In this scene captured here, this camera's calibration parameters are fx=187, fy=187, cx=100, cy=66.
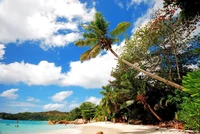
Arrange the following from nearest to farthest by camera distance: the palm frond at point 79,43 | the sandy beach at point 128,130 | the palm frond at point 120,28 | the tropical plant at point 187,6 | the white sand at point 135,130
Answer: the tropical plant at point 187,6, the white sand at point 135,130, the sandy beach at point 128,130, the palm frond at point 120,28, the palm frond at point 79,43

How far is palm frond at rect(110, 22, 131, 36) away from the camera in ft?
49.4

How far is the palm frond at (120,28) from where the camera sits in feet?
49.4

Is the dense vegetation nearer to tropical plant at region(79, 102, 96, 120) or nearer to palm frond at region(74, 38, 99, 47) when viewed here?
palm frond at region(74, 38, 99, 47)

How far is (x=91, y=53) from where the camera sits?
48.3 ft

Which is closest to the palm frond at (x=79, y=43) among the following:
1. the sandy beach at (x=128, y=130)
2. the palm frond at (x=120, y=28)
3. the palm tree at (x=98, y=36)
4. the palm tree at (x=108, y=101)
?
the palm tree at (x=98, y=36)

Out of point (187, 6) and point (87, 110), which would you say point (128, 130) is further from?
point (87, 110)

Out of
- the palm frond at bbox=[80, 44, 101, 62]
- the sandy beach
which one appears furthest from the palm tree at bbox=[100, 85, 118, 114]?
the palm frond at bbox=[80, 44, 101, 62]

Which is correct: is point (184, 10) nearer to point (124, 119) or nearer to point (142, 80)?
point (142, 80)

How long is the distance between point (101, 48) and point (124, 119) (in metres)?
16.9

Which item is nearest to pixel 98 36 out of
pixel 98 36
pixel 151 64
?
pixel 98 36

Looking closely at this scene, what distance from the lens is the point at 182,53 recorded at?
19.0 meters

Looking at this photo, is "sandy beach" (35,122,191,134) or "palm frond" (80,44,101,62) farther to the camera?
"palm frond" (80,44,101,62)

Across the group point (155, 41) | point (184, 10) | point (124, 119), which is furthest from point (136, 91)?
point (184, 10)

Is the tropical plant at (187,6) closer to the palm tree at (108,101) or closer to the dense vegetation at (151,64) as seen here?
the dense vegetation at (151,64)
